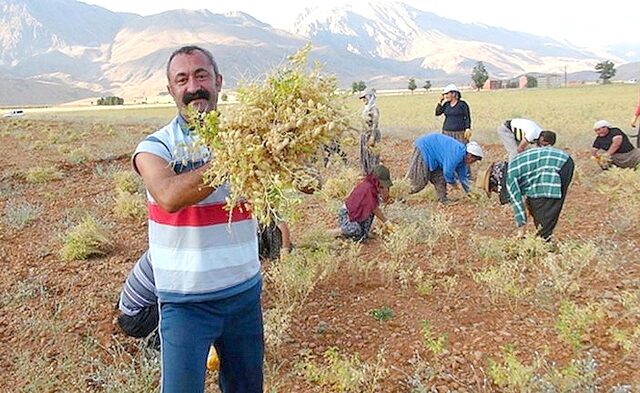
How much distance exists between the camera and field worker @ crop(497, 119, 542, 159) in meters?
7.31

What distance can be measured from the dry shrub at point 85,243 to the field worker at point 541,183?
13.6 ft

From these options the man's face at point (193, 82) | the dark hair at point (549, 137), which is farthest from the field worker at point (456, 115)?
the man's face at point (193, 82)

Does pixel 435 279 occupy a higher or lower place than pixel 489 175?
lower

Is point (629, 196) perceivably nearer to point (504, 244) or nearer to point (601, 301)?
point (504, 244)

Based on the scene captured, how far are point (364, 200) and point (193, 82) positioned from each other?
14.1 ft

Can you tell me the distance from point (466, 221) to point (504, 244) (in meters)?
1.65

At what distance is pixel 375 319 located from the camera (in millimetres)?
4547

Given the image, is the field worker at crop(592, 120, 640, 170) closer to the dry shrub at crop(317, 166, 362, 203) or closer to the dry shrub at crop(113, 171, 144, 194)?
the dry shrub at crop(317, 166, 362, 203)

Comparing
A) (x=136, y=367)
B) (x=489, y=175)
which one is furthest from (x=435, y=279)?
(x=136, y=367)

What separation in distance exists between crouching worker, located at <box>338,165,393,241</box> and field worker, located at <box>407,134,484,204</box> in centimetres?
182

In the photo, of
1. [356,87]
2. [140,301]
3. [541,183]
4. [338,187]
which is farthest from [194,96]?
[338,187]

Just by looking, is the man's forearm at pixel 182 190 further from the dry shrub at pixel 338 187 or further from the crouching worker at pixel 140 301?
the dry shrub at pixel 338 187

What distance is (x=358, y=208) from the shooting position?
657cm

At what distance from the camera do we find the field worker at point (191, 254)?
2.32m
